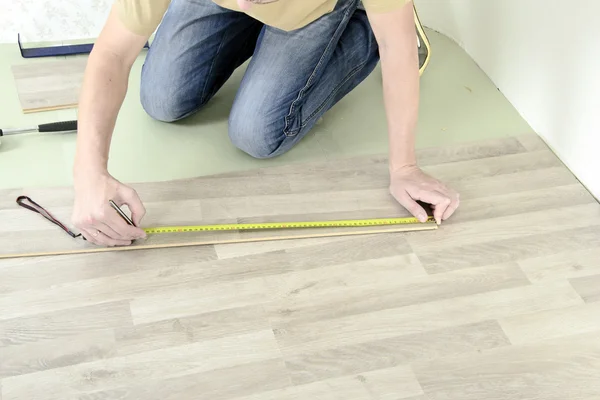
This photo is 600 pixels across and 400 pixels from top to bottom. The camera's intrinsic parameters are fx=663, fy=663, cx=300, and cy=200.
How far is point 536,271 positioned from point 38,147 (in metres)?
1.43

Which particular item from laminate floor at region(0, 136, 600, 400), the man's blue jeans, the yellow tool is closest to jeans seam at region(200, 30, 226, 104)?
the man's blue jeans

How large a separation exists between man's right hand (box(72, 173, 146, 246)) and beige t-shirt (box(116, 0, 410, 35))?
34 cm

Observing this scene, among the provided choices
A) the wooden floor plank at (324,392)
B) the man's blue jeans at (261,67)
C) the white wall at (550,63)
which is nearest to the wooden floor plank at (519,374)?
the wooden floor plank at (324,392)

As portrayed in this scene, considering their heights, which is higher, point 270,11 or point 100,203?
point 270,11

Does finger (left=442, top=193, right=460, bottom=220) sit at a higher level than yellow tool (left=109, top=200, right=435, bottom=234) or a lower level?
higher

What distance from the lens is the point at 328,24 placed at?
5.93 ft

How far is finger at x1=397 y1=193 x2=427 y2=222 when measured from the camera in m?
1.75

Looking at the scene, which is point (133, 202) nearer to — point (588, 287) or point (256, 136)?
point (256, 136)

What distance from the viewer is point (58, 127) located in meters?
1.96

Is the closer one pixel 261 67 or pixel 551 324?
pixel 551 324

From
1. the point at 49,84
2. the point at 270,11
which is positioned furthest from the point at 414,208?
the point at 49,84

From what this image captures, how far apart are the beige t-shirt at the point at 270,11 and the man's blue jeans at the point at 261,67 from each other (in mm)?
52

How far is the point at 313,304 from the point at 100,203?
54cm

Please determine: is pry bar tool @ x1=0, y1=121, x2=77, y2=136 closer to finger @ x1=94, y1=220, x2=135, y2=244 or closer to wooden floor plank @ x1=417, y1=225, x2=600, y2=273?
finger @ x1=94, y1=220, x2=135, y2=244
